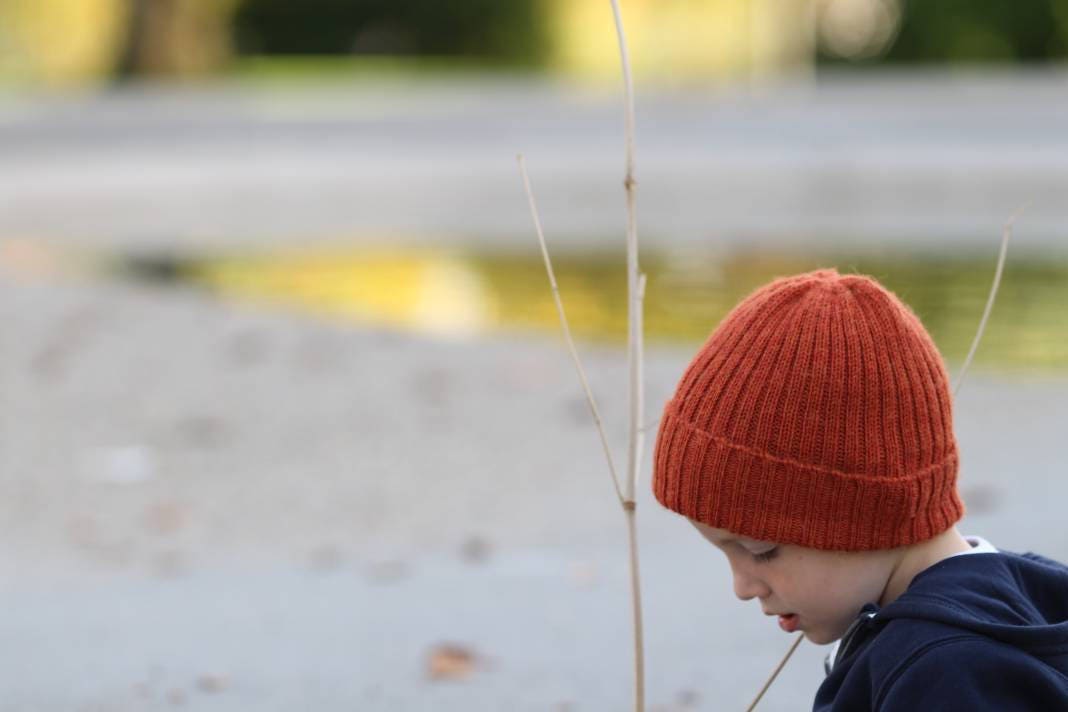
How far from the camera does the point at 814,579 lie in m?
1.93

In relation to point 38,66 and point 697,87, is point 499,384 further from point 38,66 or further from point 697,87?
point 38,66

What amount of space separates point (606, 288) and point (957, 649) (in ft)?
27.5

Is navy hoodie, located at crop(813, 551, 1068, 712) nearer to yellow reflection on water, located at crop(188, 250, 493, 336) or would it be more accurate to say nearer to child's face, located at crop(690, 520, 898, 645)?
child's face, located at crop(690, 520, 898, 645)

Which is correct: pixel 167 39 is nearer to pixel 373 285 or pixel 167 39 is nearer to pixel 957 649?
pixel 373 285

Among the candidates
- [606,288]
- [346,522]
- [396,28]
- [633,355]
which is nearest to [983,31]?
[396,28]

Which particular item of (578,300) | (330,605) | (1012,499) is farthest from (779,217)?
(330,605)

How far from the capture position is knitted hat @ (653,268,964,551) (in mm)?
1863

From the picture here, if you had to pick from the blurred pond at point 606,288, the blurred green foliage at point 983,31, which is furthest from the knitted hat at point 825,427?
the blurred green foliage at point 983,31

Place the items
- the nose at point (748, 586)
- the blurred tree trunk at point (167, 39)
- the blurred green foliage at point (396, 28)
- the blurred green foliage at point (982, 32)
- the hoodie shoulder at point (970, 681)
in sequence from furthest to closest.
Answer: the blurred green foliage at point (396, 28) → the blurred green foliage at point (982, 32) → the blurred tree trunk at point (167, 39) → the nose at point (748, 586) → the hoodie shoulder at point (970, 681)

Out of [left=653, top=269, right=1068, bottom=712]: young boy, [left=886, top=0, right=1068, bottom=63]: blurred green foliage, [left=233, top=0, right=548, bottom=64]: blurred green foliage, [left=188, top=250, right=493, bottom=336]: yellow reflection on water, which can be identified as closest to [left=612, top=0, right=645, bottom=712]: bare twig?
[left=653, top=269, right=1068, bottom=712]: young boy

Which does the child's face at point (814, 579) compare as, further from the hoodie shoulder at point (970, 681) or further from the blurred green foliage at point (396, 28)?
the blurred green foliage at point (396, 28)

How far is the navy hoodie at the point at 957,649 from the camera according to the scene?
1701 mm

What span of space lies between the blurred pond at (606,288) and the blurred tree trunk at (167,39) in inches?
585

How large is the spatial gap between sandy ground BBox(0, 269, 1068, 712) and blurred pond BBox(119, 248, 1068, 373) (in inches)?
36.7
